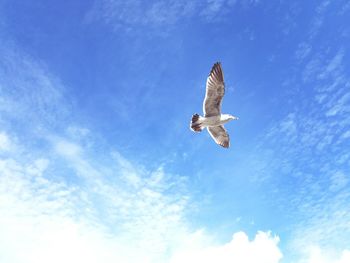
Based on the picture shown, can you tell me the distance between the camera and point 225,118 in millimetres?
27422

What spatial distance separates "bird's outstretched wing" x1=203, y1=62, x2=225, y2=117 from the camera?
86.3 feet

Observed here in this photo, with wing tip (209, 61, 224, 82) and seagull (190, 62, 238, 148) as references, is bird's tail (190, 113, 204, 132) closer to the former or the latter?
seagull (190, 62, 238, 148)

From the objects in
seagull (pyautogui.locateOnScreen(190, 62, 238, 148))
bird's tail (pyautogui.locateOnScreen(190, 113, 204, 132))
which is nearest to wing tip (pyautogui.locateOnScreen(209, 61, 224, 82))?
seagull (pyautogui.locateOnScreen(190, 62, 238, 148))

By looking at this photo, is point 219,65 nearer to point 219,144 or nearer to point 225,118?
point 225,118

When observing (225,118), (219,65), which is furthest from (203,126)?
(219,65)

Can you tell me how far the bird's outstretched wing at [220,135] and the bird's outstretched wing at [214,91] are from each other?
7.29ft

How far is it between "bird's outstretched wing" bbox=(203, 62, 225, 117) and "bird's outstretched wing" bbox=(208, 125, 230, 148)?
2.22 m

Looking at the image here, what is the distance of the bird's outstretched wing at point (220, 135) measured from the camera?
95.8 feet

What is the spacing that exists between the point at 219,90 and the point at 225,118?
187cm

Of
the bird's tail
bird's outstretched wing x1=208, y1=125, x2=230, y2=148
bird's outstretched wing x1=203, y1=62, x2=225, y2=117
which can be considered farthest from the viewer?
bird's outstretched wing x1=208, y1=125, x2=230, y2=148

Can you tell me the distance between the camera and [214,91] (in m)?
26.4

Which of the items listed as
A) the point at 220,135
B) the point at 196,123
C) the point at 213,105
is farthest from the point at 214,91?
the point at 220,135

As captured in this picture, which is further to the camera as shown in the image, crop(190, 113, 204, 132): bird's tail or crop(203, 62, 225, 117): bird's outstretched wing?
crop(190, 113, 204, 132): bird's tail

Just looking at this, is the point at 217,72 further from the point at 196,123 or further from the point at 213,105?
the point at 196,123
